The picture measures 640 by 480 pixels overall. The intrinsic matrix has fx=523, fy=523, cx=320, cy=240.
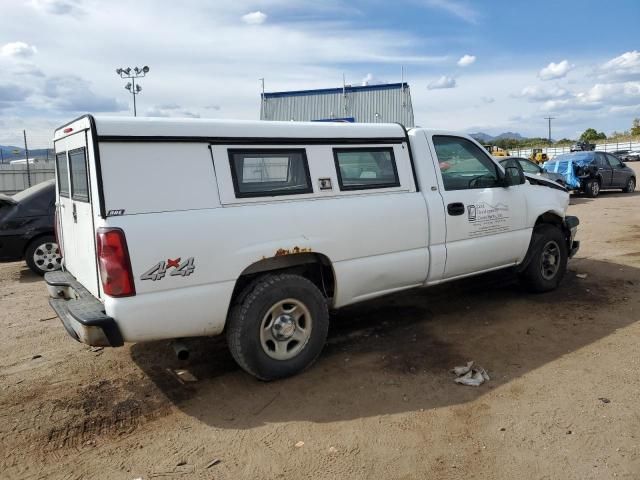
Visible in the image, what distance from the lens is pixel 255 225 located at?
384cm

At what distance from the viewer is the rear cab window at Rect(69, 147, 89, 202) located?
383cm

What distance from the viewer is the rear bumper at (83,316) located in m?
3.39

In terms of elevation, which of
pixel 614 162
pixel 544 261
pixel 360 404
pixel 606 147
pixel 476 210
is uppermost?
pixel 606 147

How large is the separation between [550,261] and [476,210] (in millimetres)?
1673

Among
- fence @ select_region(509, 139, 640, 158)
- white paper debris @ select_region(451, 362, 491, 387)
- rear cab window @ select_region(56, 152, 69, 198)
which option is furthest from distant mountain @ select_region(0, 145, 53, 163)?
fence @ select_region(509, 139, 640, 158)

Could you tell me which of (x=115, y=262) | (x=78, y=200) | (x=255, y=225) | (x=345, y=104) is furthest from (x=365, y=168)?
(x=345, y=104)

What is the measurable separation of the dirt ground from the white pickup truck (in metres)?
0.53

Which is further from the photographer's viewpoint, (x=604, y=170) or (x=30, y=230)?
(x=604, y=170)

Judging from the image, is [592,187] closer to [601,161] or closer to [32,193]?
[601,161]

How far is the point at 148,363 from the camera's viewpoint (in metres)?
4.55

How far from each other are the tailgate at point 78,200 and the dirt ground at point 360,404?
0.91 metres

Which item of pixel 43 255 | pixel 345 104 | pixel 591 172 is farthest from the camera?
pixel 345 104

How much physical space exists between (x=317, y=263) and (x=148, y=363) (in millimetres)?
1715

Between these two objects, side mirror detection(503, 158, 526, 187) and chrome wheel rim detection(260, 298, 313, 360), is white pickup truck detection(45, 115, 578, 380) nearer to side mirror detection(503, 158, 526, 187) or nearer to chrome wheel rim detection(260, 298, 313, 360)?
chrome wheel rim detection(260, 298, 313, 360)
